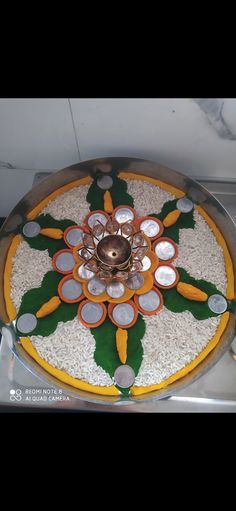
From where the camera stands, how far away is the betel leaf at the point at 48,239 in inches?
46.8

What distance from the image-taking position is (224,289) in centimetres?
115

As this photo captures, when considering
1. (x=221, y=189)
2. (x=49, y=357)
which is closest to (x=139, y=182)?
(x=221, y=189)

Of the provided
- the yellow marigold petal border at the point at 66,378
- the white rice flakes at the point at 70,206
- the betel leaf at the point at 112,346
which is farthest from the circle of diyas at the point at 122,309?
the white rice flakes at the point at 70,206

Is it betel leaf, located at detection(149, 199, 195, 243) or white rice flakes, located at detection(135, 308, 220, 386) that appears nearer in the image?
white rice flakes, located at detection(135, 308, 220, 386)

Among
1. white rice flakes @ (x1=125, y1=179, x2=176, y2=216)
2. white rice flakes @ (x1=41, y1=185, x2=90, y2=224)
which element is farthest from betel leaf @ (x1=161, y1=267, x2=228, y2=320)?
white rice flakes @ (x1=41, y1=185, x2=90, y2=224)

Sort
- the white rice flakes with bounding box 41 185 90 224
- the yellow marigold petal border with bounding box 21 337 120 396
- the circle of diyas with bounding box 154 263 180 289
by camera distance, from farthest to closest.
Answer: the white rice flakes with bounding box 41 185 90 224 → the circle of diyas with bounding box 154 263 180 289 → the yellow marigold petal border with bounding box 21 337 120 396

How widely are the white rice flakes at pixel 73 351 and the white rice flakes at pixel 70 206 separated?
335 millimetres

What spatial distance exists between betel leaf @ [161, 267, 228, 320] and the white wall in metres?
0.46

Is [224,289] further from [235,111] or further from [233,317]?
[235,111]

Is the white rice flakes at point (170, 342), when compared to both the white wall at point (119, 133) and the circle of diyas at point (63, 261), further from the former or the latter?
the white wall at point (119, 133)

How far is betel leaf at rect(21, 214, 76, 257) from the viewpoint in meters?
1.19

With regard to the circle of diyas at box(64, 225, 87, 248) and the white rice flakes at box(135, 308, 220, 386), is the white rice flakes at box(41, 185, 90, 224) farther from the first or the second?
the white rice flakes at box(135, 308, 220, 386)

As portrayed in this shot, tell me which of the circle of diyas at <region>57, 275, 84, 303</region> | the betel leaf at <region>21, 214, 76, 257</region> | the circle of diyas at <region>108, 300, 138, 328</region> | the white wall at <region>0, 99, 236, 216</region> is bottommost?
the circle of diyas at <region>108, 300, 138, 328</region>

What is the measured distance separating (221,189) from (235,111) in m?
0.31
